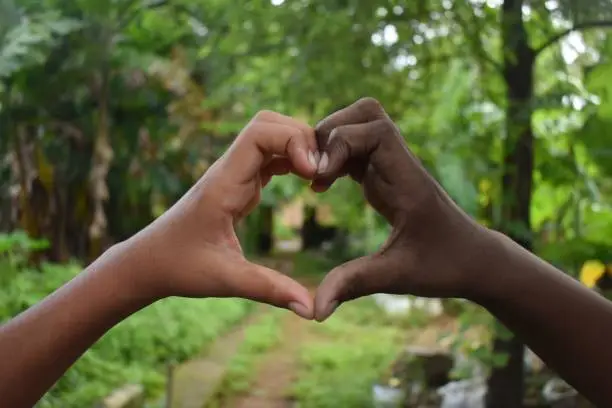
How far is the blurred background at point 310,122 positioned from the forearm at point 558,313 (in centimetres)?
70

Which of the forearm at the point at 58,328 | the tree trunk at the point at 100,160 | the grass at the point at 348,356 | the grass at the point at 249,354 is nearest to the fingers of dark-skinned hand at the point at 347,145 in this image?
the forearm at the point at 58,328

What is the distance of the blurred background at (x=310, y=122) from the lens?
1439mm

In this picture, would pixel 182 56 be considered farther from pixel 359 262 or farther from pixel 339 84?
pixel 359 262

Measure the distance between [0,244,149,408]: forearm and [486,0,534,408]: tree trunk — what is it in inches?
36.5

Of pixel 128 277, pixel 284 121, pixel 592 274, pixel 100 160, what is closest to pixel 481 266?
pixel 284 121

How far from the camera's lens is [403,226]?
0.65 metres

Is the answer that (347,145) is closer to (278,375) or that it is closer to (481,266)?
(481,266)

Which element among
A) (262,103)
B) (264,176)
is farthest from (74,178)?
(264,176)

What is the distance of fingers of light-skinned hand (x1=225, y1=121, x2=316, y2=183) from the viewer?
0.64 m

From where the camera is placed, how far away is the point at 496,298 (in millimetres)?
675

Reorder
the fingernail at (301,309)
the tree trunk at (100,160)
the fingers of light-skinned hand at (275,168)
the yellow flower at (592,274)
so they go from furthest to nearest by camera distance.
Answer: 1. the tree trunk at (100,160)
2. the yellow flower at (592,274)
3. the fingers of light-skinned hand at (275,168)
4. the fingernail at (301,309)

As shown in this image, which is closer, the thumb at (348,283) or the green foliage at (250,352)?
the thumb at (348,283)

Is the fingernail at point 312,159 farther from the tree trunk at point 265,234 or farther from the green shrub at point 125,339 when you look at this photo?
the tree trunk at point 265,234

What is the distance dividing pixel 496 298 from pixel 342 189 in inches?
51.3
